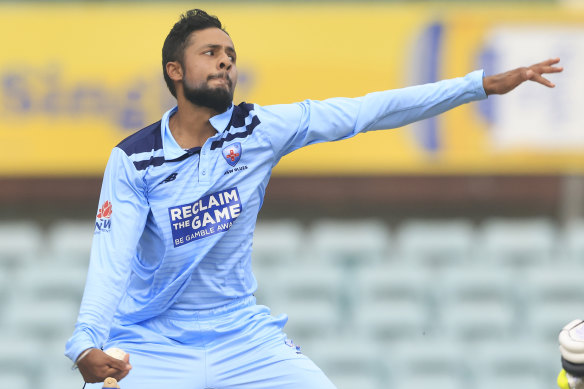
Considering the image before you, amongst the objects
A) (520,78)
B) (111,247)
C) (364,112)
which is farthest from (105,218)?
(520,78)

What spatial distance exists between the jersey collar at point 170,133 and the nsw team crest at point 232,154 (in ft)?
0.23

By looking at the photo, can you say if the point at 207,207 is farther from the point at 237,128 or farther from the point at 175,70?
the point at 175,70

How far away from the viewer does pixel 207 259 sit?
3.27 meters

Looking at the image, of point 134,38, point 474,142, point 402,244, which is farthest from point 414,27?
point 134,38

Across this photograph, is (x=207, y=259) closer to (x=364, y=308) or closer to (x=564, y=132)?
(x=364, y=308)

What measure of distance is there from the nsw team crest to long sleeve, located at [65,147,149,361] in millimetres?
302

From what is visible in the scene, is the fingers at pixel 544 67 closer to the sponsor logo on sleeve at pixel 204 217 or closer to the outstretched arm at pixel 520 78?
the outstretched arm at pixel 520 78

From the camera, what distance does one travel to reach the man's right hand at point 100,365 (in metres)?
Result: 2.81

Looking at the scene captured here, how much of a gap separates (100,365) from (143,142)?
2.68ft

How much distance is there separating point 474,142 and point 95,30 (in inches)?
124

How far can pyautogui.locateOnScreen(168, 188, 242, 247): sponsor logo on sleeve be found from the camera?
321 cm

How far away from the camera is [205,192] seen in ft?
10.6

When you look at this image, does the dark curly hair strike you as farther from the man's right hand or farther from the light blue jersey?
the man's right hand

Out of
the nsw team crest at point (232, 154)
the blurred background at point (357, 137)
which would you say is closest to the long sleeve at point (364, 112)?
the nsw team crest at point (232, 154)
